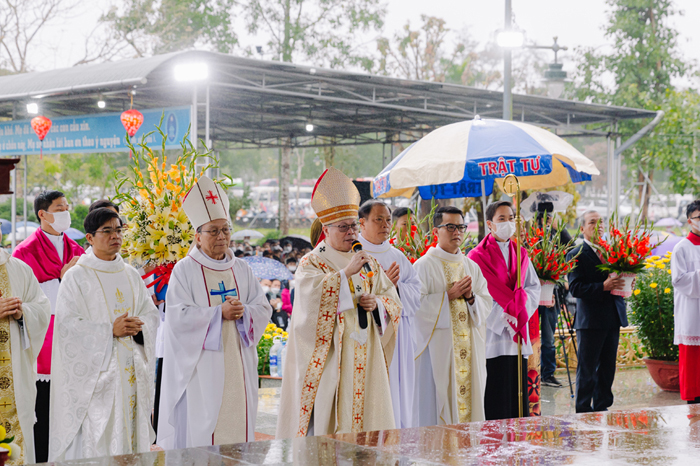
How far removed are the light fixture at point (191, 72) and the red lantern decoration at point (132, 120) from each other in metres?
1.31

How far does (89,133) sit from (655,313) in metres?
9.14

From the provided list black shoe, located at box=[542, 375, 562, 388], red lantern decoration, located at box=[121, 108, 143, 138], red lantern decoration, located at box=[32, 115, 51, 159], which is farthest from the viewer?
red lantern decoration, located at box=[32, 115, 51, 159]

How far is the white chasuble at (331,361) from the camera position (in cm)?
521

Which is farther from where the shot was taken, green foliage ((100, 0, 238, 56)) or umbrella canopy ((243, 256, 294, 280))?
green foliage ((100, 0, 238, 56))

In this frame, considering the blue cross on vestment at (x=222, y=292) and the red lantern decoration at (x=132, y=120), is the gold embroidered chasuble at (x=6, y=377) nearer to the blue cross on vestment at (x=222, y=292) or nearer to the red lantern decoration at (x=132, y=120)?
the blue cross on vestment at (x=222, y=292)

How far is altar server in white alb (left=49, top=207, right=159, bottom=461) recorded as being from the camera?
5199 millimetres

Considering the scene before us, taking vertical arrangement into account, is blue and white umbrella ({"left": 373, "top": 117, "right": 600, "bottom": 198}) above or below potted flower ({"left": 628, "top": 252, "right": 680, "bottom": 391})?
above

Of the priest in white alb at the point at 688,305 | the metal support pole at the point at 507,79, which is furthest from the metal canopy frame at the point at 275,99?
the priest in white alb at the point at 688,305

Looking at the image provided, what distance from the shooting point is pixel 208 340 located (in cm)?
528

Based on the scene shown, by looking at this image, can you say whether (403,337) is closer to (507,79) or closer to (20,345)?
(20,345)

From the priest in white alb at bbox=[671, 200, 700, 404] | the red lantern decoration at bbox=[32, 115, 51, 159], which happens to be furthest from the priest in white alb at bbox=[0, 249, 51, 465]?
the red lantern decoration at bbox=[32, 115, 51, 159]

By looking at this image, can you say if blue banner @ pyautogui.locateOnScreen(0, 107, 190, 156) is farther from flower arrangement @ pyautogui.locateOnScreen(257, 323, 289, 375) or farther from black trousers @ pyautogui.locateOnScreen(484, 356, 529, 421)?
black trousers @ pyautogui.locateOnScreen(484, 356, 529, 421)

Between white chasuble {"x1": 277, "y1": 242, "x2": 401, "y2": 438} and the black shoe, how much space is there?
15.6 ft

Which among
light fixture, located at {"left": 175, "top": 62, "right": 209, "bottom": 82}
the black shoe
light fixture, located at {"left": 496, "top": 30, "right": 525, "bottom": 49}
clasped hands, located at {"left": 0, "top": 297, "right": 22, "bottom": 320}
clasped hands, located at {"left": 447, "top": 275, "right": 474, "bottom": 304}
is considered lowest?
the black shoe
